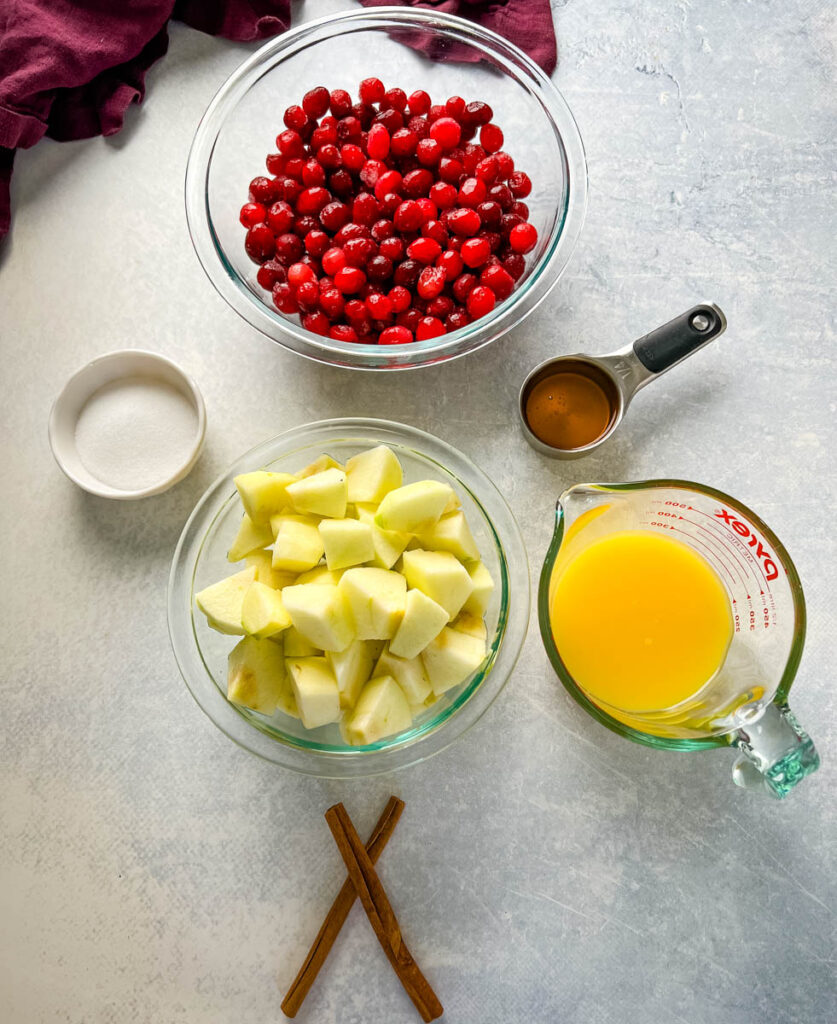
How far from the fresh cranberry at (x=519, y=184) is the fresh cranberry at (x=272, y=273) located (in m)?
0.44

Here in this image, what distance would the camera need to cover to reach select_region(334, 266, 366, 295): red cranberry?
1381mm

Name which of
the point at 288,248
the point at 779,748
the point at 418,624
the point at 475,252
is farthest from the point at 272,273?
the point at 779,748

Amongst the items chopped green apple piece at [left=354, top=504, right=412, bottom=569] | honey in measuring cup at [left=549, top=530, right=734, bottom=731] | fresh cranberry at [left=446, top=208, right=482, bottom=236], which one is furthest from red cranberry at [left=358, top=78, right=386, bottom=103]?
honey in measuring cup at [left=549, top=530, right=734, bottom=731]

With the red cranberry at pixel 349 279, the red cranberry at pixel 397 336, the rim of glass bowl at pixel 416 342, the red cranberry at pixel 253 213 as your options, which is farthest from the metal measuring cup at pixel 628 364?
the red cranberry at pixel 253 213

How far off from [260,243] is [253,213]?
66 mm

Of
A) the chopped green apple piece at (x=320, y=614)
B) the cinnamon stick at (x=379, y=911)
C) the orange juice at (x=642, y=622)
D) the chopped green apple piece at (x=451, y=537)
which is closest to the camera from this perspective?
the chopped green apple piece at (x=320, y=614)

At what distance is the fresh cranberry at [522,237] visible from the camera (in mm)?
1392

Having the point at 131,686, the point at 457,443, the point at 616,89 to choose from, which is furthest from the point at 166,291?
the point at 616,89

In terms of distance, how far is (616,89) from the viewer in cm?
162

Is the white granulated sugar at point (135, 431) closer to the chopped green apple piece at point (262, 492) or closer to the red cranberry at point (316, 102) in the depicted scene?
the chopped green apple piece at point (262, 492)

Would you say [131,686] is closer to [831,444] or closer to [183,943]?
[183,943]

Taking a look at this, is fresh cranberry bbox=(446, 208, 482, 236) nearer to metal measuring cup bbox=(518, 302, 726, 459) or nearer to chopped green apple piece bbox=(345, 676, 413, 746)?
metal measuring cup bbox=(518, 302, 726, 459)

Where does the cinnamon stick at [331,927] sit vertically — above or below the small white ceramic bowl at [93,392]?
below

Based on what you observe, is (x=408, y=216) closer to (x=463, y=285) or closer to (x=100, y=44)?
(x=463, y=285)
